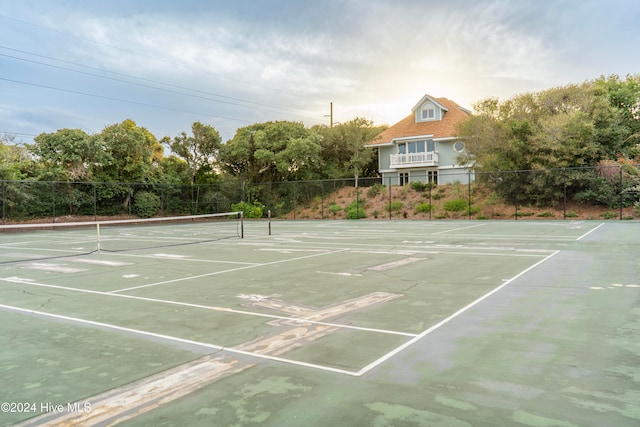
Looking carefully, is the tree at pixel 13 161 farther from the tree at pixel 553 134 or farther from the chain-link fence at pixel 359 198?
the tree at pixel 553 134

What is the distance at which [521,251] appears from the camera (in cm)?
1349

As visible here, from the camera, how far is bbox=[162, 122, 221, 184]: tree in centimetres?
4422

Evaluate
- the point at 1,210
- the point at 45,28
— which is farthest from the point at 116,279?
the point at 45,28

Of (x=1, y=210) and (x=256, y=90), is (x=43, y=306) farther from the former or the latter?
(x=256, y=90)

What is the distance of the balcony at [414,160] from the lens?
44.9 m

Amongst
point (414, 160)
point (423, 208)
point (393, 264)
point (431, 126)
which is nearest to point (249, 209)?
point (423, 208)

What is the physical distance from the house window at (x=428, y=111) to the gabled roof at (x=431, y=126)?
1.82ft

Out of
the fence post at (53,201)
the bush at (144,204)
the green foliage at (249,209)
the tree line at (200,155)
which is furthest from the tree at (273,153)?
the fence post at (53,201)

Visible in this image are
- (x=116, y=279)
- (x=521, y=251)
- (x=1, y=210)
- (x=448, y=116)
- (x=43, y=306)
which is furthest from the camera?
(x=448, y=116)

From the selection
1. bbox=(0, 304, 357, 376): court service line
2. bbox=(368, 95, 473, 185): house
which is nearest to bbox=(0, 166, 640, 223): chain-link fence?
bbox=(368, 95, 473, 185): house

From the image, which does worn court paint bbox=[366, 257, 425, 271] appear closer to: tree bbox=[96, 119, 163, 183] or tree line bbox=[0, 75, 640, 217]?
tree line bbox=[0, 75, 640, 217]

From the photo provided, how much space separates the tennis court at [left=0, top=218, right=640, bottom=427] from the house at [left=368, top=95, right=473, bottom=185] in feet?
116

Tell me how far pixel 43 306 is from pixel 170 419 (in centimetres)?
523

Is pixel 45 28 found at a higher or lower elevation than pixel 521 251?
higher
